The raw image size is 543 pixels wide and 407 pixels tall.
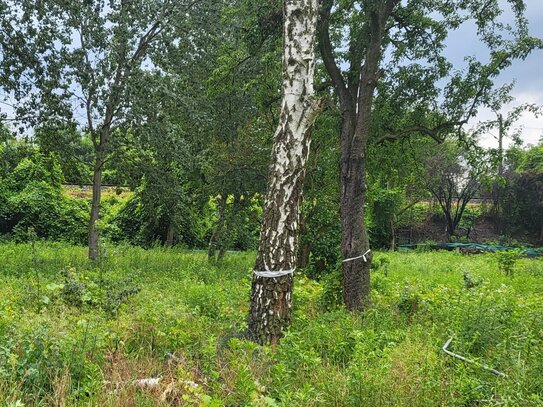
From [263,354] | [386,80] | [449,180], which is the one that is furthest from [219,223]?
[449,180]

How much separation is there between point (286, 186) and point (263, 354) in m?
1.91

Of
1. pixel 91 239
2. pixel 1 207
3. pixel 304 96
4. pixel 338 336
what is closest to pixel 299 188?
pixel 304 96

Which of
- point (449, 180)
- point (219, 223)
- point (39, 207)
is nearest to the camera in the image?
point (219, 223)

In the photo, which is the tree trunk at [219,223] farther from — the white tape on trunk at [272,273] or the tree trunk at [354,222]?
the white tape on trunk at [272,273]

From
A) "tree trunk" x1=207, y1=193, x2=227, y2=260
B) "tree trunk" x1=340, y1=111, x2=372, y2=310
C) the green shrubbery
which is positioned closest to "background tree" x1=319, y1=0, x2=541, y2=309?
"tree trunk" x1=340, y1=111, x2=372, y2=310

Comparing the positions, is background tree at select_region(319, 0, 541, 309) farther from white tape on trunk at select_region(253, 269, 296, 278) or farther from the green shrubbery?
the green shrubbery

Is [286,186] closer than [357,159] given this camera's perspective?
Yes

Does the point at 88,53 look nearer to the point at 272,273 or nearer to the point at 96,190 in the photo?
the point at 96,190

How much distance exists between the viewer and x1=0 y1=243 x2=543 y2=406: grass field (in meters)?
3.28

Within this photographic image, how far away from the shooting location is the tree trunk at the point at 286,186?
5.02 m

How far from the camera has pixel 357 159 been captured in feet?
24.3

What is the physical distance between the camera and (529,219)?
3288cm

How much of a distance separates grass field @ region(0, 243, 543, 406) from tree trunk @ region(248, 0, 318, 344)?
33 centimetres

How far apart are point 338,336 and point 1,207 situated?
22.2 meters
